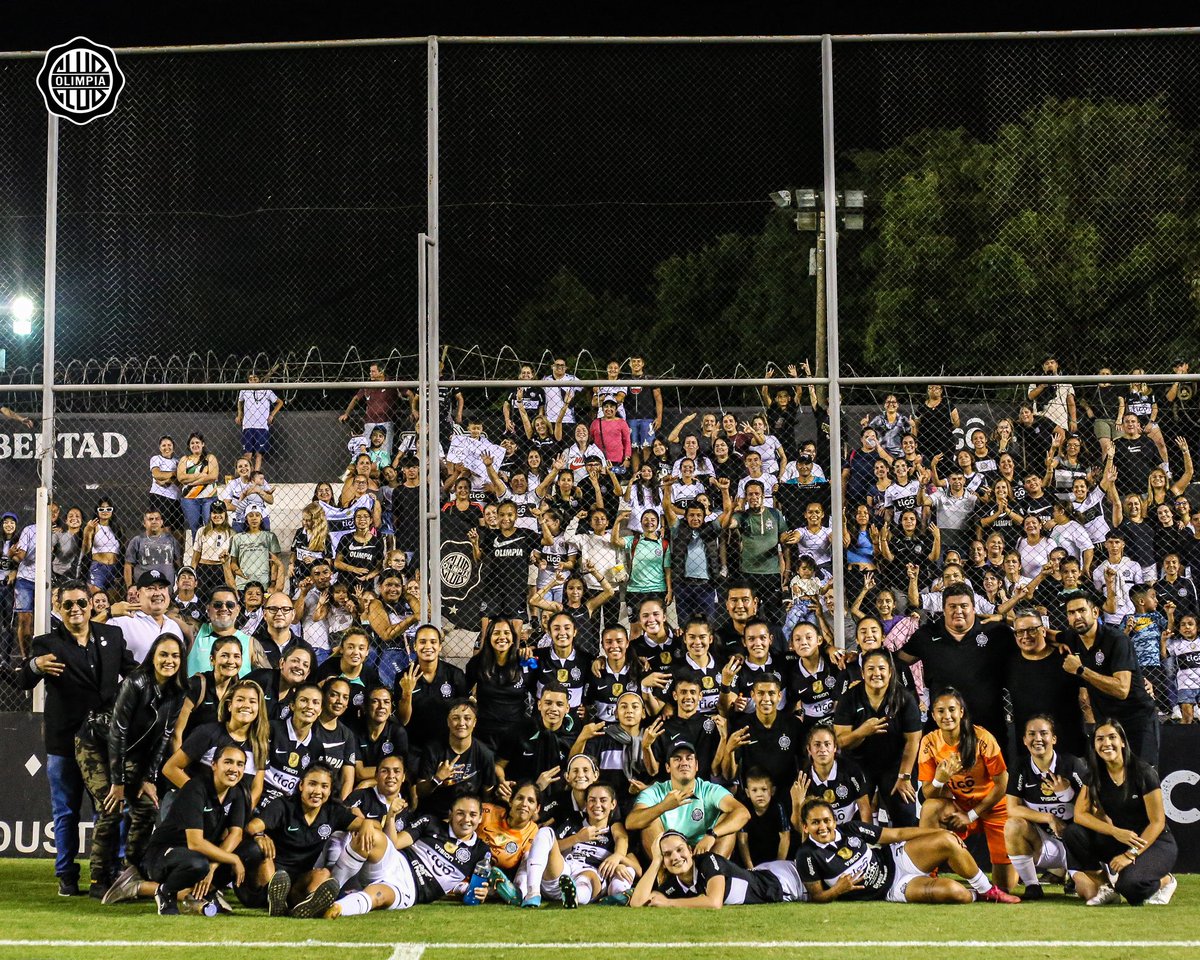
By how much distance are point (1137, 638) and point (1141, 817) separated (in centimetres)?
372

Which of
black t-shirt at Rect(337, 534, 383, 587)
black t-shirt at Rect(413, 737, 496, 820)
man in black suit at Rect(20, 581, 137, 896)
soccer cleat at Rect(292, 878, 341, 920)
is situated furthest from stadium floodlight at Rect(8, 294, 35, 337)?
soccer cleat at Rect(292, 878, 341, 920)

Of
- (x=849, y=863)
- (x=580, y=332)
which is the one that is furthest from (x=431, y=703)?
(x=580, y=332)

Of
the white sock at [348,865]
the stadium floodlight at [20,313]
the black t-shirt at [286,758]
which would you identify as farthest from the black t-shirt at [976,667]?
the stadium floodlight at [20,313]

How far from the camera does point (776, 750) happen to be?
8422mm

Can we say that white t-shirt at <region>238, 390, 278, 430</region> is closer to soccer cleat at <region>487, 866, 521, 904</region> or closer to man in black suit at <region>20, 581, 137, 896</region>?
man in black suit at <region>20, 581, 137, 896</region>

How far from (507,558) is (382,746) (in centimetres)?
427

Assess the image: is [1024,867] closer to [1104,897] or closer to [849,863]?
[1104,897]

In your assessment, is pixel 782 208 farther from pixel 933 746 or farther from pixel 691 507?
pixel 933 746

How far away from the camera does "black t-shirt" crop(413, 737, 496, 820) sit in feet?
27.0

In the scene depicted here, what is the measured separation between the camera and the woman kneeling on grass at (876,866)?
7.90m

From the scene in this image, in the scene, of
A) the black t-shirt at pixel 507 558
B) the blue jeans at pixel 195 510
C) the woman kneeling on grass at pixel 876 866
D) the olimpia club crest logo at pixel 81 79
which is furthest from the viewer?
the blue jeans at pixel 195 510

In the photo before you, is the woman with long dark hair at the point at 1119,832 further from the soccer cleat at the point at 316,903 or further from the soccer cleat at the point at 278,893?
the soccer cleat at the point at 278,893

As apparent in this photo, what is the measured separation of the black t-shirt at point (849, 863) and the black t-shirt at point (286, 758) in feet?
9.15

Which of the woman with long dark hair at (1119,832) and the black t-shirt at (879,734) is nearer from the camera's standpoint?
the woman with long dark hair at (1119,832)
